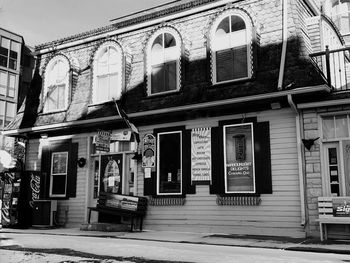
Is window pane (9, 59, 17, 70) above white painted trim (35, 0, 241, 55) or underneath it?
above

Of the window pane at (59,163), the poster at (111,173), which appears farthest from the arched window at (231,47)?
the window pane at (59,163)

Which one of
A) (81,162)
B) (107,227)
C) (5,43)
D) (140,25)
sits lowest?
(107,227)

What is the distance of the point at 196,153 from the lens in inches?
485

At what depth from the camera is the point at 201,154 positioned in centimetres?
1223

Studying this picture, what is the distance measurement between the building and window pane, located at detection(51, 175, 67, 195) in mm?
49

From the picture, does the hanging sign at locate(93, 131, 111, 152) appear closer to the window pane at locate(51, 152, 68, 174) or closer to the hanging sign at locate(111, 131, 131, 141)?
the hanging sign at locate(111, 131, 131, 141)

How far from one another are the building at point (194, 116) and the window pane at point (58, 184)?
49mm

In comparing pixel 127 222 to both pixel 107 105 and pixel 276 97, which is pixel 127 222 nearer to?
pixel 107 105

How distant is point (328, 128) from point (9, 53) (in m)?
38.0

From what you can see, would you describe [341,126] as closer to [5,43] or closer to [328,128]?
[328,128]

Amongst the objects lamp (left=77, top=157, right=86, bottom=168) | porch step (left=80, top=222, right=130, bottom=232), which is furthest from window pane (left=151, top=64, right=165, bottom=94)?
porch step (left=80, top=222, right=130, bottom=232)

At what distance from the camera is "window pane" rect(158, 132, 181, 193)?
41.5 feet

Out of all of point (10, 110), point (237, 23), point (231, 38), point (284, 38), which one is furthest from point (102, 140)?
point (10, 110)

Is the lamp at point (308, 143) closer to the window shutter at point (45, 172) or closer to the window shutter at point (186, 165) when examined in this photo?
the window shutter at point (186, 165)
